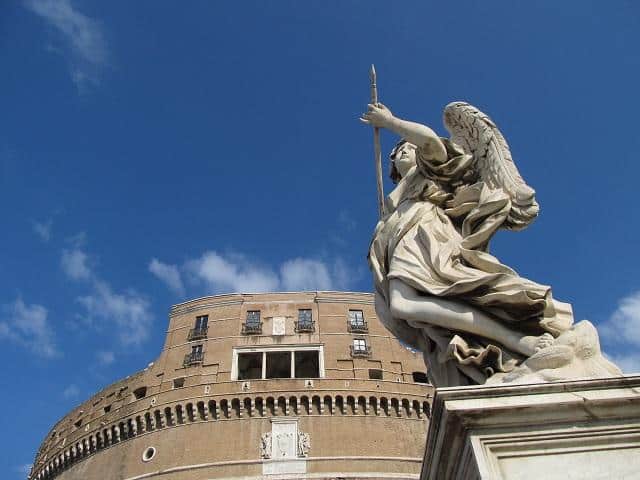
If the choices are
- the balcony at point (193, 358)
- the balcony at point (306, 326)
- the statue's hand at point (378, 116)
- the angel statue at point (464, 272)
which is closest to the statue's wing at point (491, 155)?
the angel statue at point (464, 272)

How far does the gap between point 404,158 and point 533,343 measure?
1656 millimetres

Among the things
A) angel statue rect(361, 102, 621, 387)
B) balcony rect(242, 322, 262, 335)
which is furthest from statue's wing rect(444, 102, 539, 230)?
balcony rect(242, 322, 262, 335)

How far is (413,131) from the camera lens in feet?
11.0

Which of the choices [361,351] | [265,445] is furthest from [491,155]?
[361,351]

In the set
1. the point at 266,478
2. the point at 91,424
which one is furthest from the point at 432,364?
the point at 91,424

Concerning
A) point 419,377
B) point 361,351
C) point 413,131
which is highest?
point 361,351

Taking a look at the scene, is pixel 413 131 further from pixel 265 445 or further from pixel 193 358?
pixel 193 358

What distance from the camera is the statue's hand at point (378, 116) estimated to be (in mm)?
3498

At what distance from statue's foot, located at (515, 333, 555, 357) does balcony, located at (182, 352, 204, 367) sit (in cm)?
2965

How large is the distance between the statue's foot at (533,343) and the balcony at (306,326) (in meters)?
29.2

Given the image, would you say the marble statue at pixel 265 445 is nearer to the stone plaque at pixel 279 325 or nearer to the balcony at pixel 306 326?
the stone plaque at pixel 279 325

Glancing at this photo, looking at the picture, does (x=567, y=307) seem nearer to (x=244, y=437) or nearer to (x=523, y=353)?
(x=523, y=353)

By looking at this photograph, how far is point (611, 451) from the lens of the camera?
1867 millimetres

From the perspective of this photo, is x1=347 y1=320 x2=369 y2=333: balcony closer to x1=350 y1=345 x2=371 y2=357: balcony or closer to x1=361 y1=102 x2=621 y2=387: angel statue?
x1=350 y1=345 x2=371 y2=357: balcony
